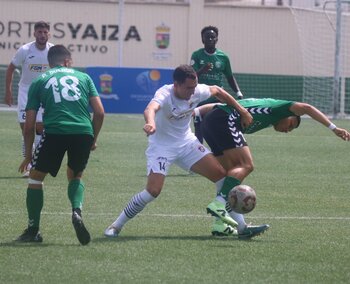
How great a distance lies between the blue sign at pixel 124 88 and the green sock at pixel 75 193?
20129 millimetres

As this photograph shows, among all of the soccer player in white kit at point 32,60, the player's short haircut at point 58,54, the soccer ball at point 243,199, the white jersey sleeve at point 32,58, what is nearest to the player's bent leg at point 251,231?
the soccer ball at point 243,199

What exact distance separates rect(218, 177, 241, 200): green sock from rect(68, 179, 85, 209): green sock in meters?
1.44

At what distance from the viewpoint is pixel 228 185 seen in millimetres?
10008

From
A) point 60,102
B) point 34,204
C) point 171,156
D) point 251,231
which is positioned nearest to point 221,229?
point 251,231

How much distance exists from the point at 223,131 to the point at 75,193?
170 cm

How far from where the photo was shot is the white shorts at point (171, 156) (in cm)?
981

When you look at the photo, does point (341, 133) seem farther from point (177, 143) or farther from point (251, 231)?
point (177, 143)

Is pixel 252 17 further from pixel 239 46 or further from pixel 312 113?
pixel 312 113

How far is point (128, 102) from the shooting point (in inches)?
1166

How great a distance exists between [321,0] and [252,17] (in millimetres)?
5488

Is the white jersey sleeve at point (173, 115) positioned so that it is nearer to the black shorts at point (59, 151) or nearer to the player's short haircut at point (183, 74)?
the player's short haircut at point (183, 74)

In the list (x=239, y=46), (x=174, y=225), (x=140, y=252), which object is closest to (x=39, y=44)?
(x=174, y=225)

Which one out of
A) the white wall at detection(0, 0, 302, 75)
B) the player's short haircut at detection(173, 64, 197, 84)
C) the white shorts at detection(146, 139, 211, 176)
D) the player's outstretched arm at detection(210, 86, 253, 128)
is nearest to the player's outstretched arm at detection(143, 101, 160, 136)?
the player's short haircut at detection(173, 64, 197, 84)

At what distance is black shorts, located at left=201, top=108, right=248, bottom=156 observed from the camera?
33.4 ft
